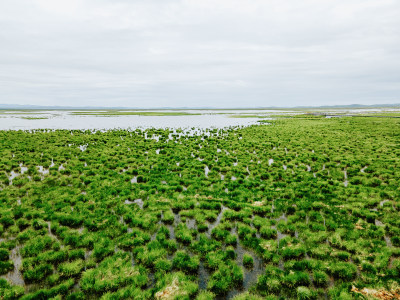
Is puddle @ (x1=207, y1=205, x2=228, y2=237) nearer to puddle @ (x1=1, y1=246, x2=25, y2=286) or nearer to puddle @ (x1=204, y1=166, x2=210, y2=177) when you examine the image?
puddle @ (x1=204, y1=166, x2=210, y2=177)

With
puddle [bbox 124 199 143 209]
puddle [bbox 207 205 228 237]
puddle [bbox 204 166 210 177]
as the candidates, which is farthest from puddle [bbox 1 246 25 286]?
puddle [bbox 204 166 210 177]

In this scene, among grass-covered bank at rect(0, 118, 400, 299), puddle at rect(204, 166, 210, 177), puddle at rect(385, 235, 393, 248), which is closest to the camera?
grass-covered bank at rect(0, 118, 400, 299)

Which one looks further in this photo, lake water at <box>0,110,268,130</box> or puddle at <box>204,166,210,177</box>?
lake water at <box>0,110,268,130</box>

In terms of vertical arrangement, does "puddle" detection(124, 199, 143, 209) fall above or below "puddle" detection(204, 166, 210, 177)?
below

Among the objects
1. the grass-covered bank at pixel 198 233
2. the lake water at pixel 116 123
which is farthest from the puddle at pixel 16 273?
the lake water at pixel 116 123

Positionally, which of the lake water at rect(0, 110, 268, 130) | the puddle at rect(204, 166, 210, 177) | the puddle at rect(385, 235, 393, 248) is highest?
the lake water at rect(0, 110, 268, 130)

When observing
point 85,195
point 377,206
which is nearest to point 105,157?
point 85,195

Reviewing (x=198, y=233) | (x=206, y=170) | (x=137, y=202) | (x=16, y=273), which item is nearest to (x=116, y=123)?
(x=206, y=170)

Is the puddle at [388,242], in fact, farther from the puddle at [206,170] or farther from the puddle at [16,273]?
the puddle at [16,273]

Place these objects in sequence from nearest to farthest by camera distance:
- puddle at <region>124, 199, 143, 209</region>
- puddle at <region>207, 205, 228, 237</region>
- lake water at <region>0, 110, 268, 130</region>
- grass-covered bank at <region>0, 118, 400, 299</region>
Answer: grass-covered bank at <region>0, 118, 400, 299</region> < puddle at <region>207, 205, 228, 237</region> < puddle at <region>124, 199, 143, 209</region> < lake water at <region>0, 110, 268, 130</region>

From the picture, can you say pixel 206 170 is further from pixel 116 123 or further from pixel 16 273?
pixel 116 123
